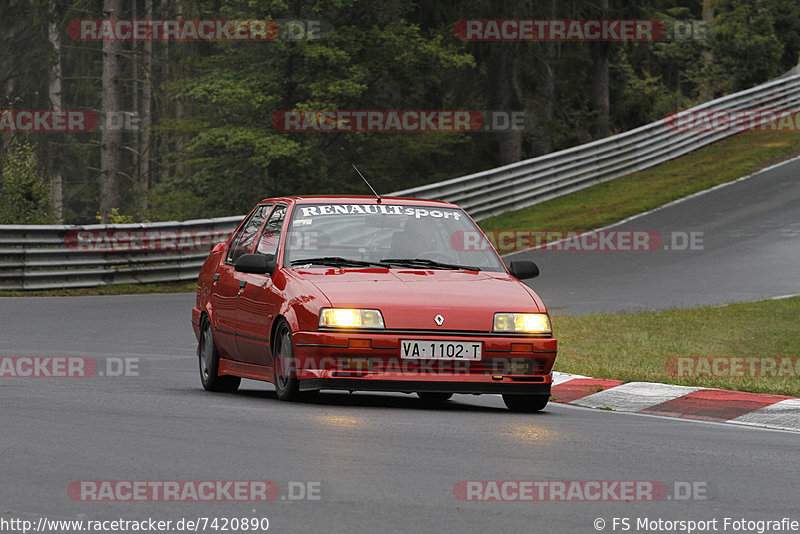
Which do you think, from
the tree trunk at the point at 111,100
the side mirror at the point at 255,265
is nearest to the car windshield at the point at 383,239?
the side mirror at the point at 255,265

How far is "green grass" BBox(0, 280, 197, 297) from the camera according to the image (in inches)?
846

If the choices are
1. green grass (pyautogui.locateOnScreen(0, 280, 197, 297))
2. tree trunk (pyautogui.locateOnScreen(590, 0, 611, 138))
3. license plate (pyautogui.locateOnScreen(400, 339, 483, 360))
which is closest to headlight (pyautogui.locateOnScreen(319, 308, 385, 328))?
license plate (pyautogui.locateOnScreen(400, 339, 483, 360))

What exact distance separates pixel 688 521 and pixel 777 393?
17.7 ft

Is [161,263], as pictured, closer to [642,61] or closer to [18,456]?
[18,456]

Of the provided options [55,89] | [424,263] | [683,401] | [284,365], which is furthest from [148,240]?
[55,89]

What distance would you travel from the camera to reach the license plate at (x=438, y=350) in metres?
9.32

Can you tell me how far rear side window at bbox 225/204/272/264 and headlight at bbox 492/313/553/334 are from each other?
8.17ft

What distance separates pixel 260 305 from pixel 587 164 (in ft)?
82.2

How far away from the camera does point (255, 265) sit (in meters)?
10.0

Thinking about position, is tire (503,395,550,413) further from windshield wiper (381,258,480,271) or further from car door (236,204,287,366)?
car door (236,204,287,366)

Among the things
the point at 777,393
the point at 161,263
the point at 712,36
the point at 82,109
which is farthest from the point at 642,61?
the point at 777,393

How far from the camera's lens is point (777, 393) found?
10961mm

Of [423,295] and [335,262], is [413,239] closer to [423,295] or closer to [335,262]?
[335,262]

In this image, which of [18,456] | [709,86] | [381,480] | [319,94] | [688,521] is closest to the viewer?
[688,521]
